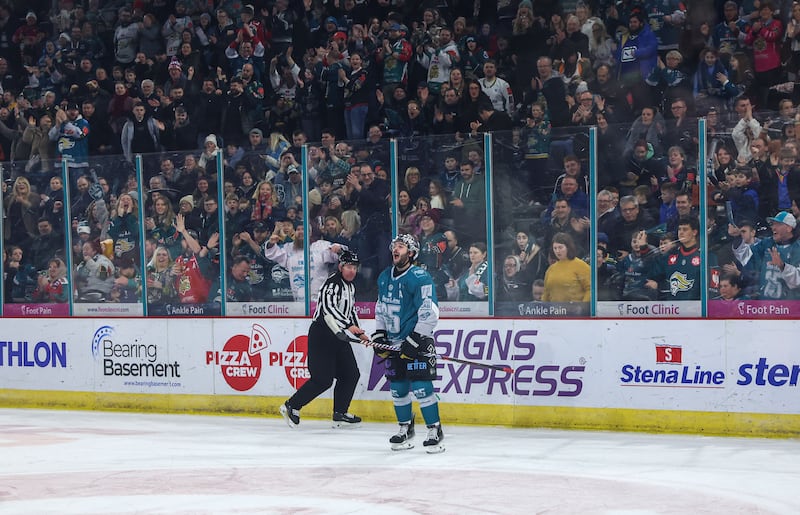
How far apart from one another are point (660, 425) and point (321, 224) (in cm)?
358

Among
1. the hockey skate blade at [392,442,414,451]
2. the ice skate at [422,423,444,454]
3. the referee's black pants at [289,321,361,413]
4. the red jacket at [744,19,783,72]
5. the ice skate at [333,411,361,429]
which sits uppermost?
the red jacket at [744,19,783,72]

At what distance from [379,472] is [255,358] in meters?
3.64

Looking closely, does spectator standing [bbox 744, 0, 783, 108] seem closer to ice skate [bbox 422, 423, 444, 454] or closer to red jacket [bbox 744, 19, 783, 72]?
red jacket [bbox 744, 19, 783, 72]

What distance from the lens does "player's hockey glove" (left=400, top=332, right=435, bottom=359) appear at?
790cm

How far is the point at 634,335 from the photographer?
349 inches

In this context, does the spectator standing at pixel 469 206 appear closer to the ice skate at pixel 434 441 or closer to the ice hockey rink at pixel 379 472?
the ice hockey rink at pixel 379 472

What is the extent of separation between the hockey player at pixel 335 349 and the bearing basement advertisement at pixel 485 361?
1.32 feet

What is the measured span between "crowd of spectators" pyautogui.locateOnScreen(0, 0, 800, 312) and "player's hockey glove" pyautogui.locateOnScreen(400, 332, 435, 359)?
1.67 meters

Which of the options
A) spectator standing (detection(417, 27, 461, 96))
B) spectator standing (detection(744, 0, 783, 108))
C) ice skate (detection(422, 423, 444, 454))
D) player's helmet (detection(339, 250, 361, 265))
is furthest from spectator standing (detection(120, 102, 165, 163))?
spectator standing (detection(744, 0, 783, 108))

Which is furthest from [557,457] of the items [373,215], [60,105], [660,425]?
[60,105]

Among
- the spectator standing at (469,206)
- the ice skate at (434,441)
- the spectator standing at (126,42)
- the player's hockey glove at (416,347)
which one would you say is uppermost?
the spectator standing at (126,42)

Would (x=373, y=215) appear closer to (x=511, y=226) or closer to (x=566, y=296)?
(x=511, y=226)

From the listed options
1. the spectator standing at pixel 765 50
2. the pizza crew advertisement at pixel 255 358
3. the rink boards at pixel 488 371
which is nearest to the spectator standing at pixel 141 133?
the rink boards at pixel 488 371

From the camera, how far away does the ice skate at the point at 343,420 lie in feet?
31.7
